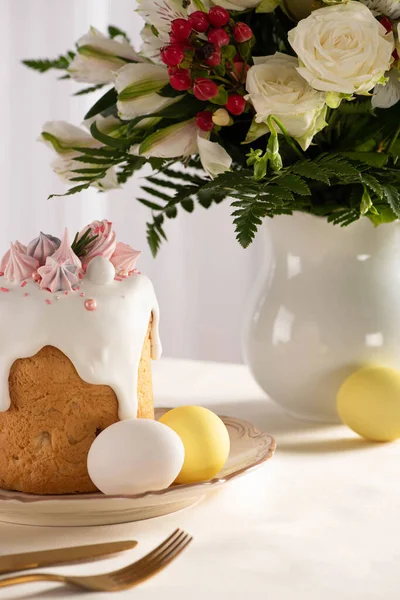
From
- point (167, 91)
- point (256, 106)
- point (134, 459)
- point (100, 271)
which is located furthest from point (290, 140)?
point (134, 459)

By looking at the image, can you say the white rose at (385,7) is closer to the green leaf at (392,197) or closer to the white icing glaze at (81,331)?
the green leaf at (392,197)

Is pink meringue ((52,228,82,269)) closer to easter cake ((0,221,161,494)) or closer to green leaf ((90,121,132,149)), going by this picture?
easter cake ((0,221,161,494))

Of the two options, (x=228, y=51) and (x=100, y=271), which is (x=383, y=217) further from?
(x=100, y=271)

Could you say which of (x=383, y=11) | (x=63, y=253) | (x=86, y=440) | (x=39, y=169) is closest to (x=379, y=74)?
(x=383, y=11)

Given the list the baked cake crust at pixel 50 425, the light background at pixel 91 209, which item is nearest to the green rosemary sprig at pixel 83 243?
the baked cake crust at pixel 50 425

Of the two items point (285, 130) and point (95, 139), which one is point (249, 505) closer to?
point (285, 130)
